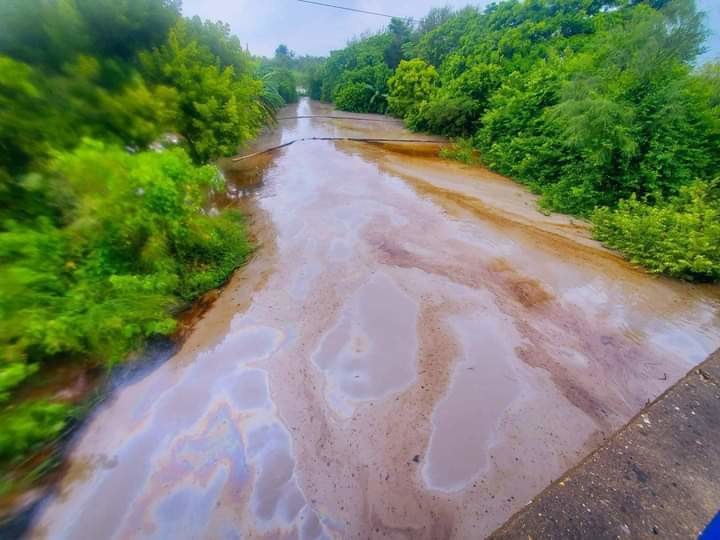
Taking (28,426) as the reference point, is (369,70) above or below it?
above

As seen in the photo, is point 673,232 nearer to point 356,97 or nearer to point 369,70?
point 356,97

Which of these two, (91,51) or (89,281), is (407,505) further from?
(91,51)

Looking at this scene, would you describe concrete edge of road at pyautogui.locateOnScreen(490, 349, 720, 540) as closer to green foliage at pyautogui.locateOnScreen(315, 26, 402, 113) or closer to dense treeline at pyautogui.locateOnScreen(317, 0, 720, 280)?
dense treeline at pyautogui.locateOnScreen(317, 0, 720, 280)

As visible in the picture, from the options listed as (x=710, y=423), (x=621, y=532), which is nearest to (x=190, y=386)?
(x=621, y=532)


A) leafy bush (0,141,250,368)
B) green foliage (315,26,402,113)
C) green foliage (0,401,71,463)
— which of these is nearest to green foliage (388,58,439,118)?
green foliage (315,26,402,113)

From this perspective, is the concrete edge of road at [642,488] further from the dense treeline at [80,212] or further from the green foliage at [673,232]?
the dense treeline at [80,212]

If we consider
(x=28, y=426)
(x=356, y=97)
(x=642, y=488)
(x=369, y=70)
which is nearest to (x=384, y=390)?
(x=642, y=488)
